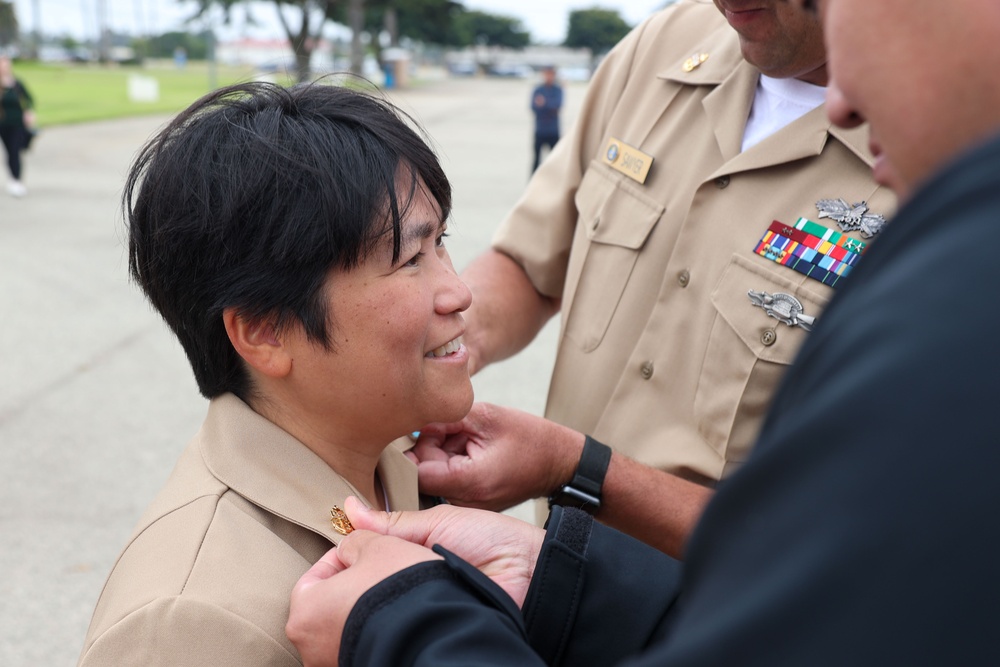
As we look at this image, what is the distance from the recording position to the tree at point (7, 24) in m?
65.6

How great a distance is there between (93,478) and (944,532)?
4.66m

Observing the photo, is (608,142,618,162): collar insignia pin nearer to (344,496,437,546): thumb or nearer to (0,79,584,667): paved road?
(0,79,584,667): paved road

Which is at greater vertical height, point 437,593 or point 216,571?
point 437,593

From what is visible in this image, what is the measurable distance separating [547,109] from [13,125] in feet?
22.8

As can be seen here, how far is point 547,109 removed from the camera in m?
14.0

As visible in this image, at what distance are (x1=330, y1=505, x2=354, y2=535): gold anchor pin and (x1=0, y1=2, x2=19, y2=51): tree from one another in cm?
7448

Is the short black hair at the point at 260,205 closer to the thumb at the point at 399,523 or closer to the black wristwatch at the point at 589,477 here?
the thumb at the point at 399,523

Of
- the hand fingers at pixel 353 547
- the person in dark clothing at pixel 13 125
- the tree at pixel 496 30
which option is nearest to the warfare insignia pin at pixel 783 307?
the hand fingers at pixel 353 547

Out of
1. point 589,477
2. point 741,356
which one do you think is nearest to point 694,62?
point 741,356

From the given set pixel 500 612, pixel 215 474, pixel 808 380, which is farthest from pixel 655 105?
pixel 808 380

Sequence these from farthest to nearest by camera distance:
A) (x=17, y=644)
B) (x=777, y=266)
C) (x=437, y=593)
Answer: (x=17, y=644)
(x=777, y=266)
(x=437, y=593)

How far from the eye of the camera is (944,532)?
58cm

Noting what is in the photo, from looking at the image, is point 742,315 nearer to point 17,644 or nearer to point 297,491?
point 297,491

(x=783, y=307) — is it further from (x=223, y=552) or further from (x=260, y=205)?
(x=223, y=552)
